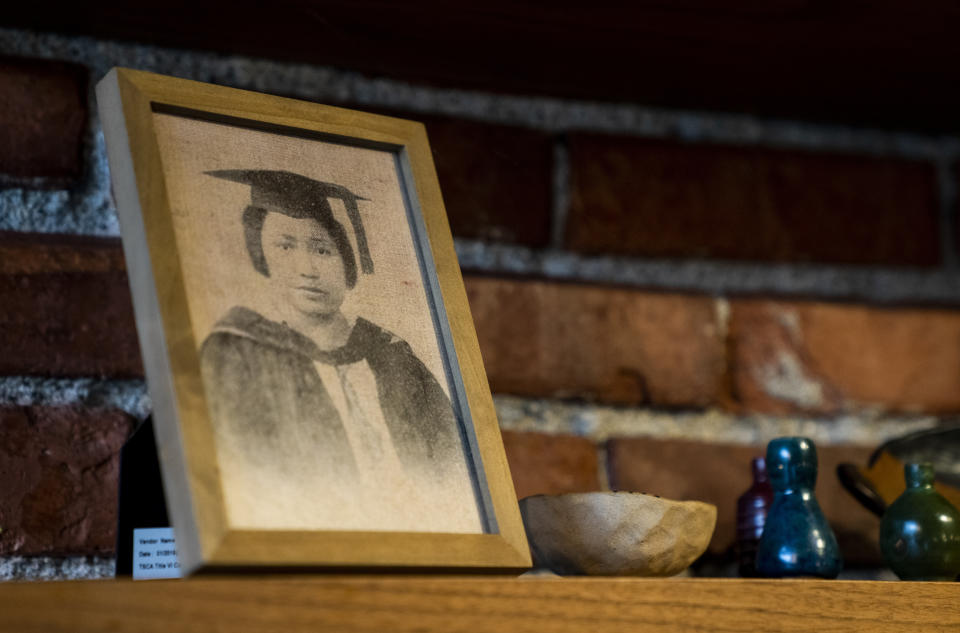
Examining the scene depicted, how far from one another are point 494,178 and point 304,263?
34cm

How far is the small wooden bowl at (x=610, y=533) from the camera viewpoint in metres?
0.64

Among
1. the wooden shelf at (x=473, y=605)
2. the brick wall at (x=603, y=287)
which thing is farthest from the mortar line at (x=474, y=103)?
the wooden shelf at (x=473, y=605)

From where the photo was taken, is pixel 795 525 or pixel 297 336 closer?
pixel 297 336

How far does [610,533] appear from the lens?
0.64 m

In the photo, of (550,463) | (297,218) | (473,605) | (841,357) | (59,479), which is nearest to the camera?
(473,605)

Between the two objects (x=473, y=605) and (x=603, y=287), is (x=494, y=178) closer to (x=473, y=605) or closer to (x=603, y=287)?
(x=603, y=287)

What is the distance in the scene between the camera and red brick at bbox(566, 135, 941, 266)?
3.10ft

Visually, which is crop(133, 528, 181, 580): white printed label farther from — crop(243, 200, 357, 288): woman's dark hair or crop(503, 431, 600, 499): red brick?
crop(503, 431, 600, 499): red brick

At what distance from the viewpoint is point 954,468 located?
0.85 metres

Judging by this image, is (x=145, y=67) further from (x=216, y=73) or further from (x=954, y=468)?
(x=954, y=468)

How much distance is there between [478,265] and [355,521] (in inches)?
15.8

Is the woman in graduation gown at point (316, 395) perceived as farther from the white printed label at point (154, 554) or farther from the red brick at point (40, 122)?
the red brick at point (40, 122)

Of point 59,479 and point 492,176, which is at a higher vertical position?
point 492,176

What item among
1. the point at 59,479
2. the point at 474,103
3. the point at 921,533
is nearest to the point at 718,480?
the point at 921,533
